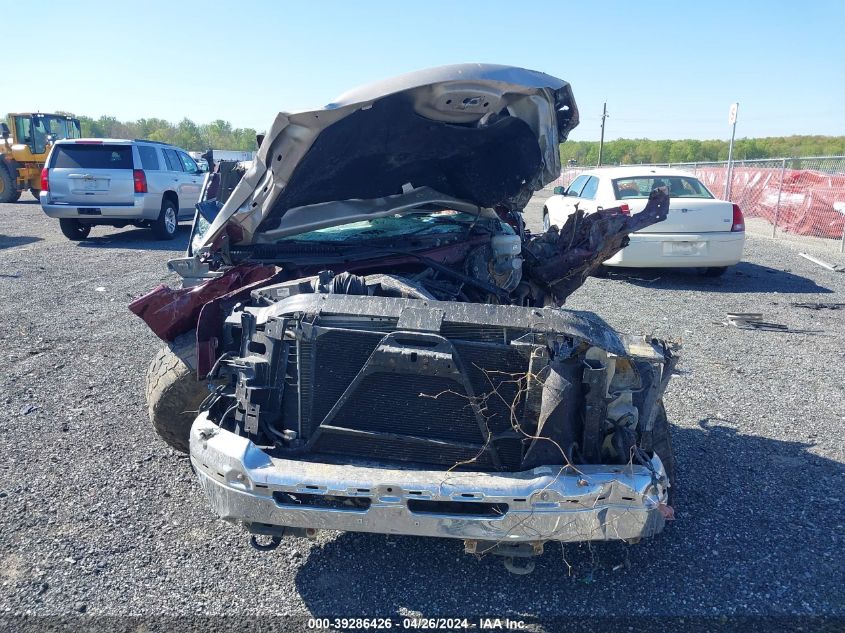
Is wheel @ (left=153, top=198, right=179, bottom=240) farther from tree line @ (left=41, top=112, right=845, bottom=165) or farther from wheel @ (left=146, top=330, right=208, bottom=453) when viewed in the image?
Answer: tree line @ (left=41, top=112, right=845, bottom=165)

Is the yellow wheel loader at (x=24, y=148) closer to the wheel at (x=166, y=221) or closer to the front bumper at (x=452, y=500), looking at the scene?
the wheel at (x=166, y=221)

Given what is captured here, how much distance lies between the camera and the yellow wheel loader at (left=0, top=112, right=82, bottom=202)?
64.8 ft

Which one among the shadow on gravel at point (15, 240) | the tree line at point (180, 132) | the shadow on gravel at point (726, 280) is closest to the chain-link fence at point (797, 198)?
the shadow on gravel at point (726, 280)

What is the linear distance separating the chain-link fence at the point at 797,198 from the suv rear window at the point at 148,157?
43.2ft

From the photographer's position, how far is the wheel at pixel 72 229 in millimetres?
12359

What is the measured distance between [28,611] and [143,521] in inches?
25.4

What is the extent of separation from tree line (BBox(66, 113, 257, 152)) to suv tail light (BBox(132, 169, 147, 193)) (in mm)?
52251

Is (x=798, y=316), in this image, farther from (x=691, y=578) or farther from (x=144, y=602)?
(x=144, y=602)

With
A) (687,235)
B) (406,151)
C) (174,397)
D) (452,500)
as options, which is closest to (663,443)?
(452,500)

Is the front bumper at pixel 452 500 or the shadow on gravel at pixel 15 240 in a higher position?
the front bumper at pixel 452 500

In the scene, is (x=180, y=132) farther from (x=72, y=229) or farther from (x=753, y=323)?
(x=753, y=323)

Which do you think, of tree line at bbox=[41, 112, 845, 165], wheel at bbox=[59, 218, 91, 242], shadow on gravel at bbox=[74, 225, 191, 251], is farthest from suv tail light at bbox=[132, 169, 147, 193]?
tree line at bbox=[41, 112, 845, 165]

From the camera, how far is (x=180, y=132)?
71.2 meters

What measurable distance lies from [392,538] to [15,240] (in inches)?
506
